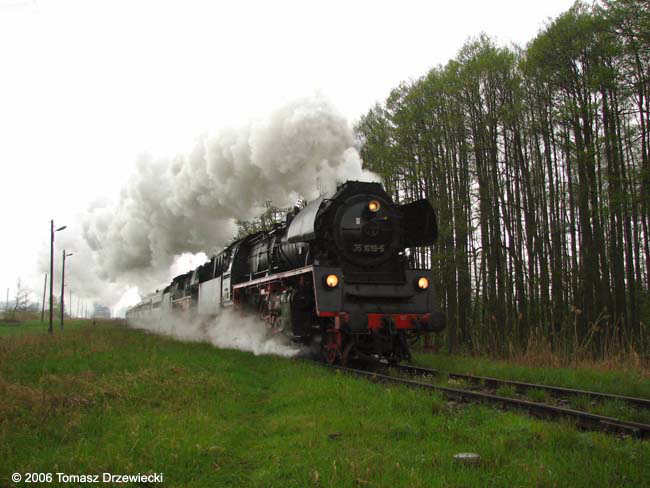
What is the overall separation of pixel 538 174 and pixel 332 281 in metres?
12.8

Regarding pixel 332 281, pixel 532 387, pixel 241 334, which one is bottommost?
pixel 532 387

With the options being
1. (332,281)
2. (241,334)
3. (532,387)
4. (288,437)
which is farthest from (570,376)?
(241,334)

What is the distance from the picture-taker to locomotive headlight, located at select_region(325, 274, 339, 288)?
934 centimetres

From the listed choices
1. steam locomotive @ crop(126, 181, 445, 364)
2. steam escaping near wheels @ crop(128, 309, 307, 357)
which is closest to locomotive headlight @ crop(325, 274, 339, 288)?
steam locomotive @ crop(126, 181, 445, 364)

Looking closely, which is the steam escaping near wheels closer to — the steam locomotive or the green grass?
the steam locomotive

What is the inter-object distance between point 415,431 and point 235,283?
1136cm

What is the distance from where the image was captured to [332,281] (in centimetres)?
938

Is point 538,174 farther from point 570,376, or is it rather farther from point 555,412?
point 555,412

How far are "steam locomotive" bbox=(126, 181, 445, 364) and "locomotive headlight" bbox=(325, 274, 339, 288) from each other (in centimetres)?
2

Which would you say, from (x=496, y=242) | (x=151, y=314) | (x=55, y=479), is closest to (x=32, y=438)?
(x=55, y=479)

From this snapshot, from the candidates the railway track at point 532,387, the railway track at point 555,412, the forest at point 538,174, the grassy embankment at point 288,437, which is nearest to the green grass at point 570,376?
the grassy embankment at point 288,437

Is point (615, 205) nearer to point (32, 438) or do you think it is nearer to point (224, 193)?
point (224, 193)

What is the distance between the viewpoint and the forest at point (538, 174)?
15.1 m

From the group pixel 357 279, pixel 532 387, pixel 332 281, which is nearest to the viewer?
pixel 532 387
